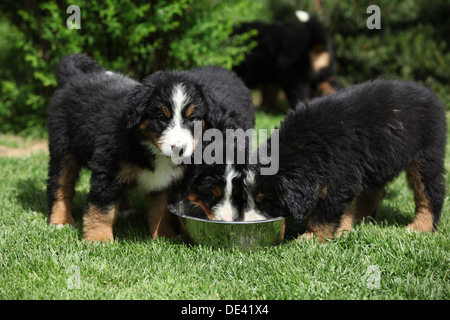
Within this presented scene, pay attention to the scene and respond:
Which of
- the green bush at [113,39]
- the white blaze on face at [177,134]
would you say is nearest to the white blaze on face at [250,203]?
the white blaze on face at [177,134]

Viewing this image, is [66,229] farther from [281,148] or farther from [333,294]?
[333,294]

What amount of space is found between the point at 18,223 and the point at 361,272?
2458 millimetres

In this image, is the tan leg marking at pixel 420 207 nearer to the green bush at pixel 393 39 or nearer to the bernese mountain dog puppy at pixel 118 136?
the bernese mountain dog puppy at pixel 118 136

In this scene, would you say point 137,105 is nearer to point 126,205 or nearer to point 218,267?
point 218,267

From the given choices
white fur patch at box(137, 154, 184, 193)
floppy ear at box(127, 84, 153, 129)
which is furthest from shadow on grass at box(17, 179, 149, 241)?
floppy ear at box(127, 84, 153, 129)

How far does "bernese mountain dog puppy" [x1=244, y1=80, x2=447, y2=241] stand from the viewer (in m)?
3.12

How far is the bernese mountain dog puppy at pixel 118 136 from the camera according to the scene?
113 inches

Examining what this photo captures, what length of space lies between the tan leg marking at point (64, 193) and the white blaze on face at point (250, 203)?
1328 mm

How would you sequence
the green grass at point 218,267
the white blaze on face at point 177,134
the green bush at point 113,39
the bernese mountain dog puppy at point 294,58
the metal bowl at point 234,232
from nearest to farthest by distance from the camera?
the green grass at point 218,267 → the white blaze on face at point 177,134 → the metal bowl at point 234,232 → the green bush at point 113,39 → the bernese mountain dog puppy at point 294,58

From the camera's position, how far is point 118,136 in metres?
3.11

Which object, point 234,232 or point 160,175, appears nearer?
point 234,232

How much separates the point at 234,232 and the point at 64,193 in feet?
4.64

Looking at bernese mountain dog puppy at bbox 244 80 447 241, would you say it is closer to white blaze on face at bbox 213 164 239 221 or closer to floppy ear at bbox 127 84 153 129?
white blaze on face at bbox 213 164 239 221

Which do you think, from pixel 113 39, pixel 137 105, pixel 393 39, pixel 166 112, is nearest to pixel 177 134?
pixel 166 112
